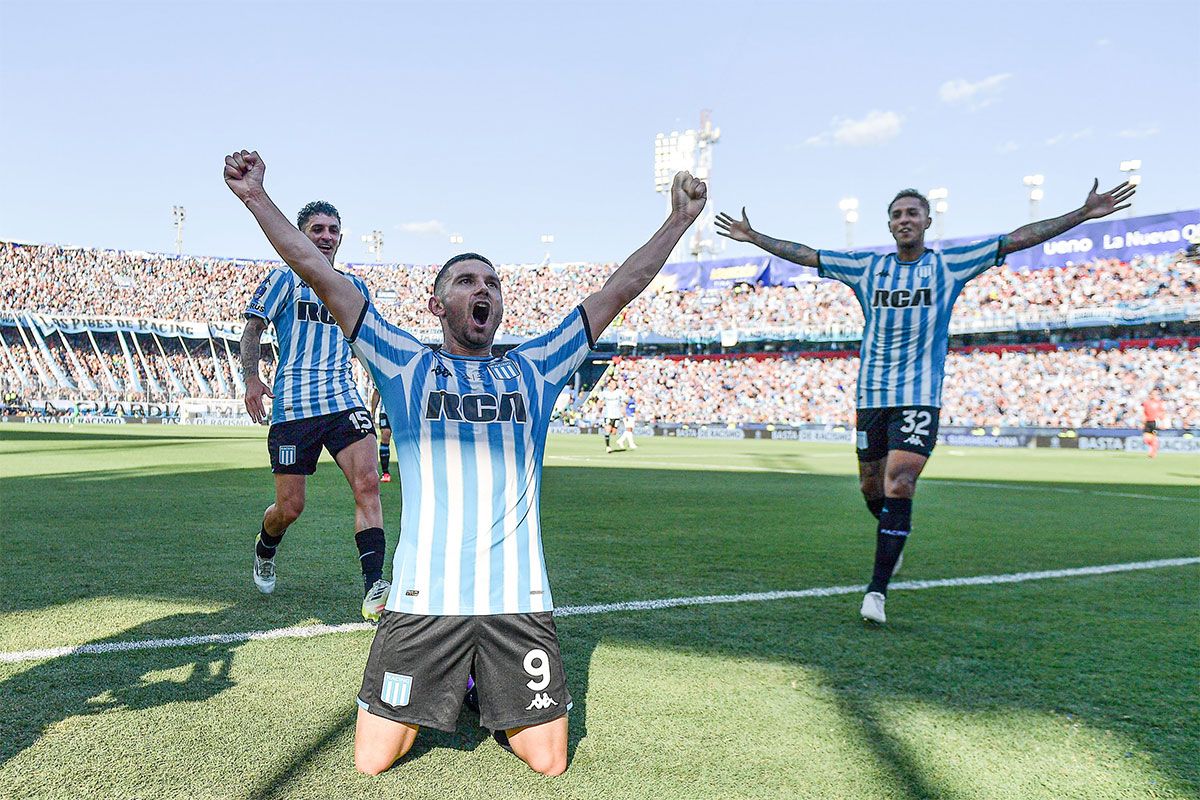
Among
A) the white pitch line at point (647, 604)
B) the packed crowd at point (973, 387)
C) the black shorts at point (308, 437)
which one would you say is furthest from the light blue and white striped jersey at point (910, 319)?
the packed crowd at point (973, 387)

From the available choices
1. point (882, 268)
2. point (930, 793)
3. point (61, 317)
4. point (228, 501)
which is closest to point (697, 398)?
point (61, 317)

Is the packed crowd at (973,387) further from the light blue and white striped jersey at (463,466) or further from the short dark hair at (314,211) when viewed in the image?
the light blue and white striped jersey at (463,466)

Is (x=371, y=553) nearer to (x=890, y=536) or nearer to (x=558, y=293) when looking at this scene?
(x=890, y=536)

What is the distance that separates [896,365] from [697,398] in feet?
139

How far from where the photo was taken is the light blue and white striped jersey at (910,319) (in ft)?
17.6

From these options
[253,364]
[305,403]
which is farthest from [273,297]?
[305,403]

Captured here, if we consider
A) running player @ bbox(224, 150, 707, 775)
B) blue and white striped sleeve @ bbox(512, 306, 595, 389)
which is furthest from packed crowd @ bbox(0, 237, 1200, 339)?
running player @ bbox(224, 150, 707, 775)

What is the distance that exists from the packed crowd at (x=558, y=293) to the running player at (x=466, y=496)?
130 ft

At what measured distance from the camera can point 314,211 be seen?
5109mm

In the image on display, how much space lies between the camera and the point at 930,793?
2.58 meters

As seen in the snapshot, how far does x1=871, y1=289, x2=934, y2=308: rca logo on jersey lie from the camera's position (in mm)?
5488

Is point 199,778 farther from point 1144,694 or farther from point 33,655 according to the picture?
point 1144,694

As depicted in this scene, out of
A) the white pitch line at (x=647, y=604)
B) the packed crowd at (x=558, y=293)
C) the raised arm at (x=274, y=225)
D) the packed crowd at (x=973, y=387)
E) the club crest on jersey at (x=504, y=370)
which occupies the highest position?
the packed crowd at (x=558, y=293)

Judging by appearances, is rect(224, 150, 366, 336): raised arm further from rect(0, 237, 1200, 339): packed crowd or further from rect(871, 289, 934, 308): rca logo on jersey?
rect(0, 237, 1200, 339): packed crowd
